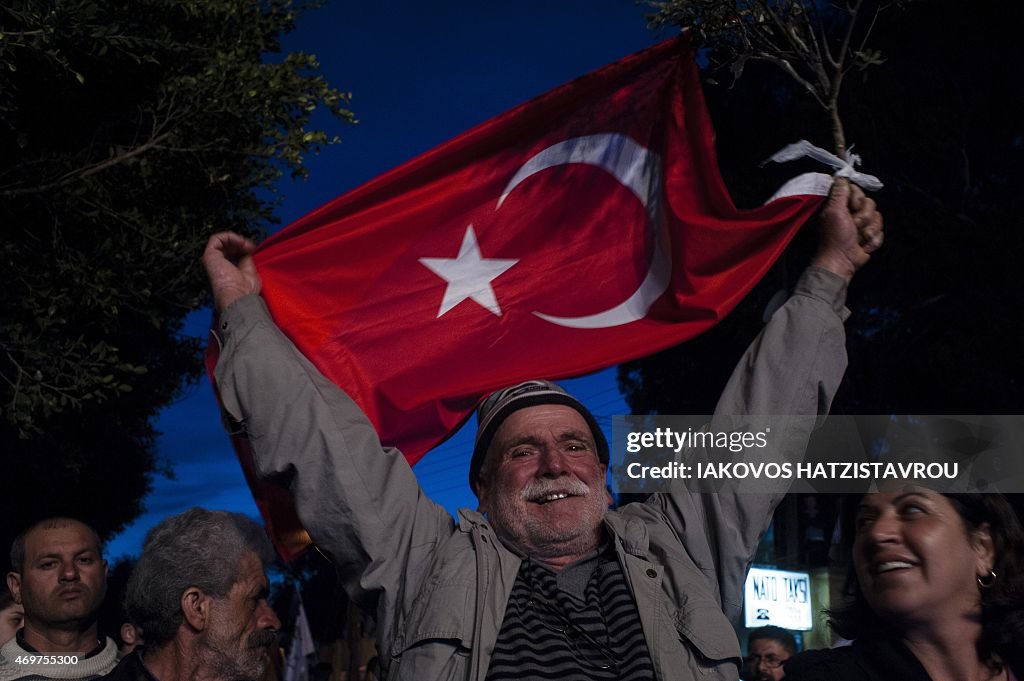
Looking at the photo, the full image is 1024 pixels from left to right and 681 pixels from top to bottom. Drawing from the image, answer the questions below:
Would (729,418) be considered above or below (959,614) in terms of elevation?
above

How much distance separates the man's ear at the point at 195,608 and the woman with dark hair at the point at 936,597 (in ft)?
5.95

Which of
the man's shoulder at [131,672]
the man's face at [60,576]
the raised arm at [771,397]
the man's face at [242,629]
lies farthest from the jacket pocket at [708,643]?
the man's face at [60,576]

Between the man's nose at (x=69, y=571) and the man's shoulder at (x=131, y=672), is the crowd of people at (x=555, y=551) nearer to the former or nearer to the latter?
the man's shoulder at (x=131, y=672)

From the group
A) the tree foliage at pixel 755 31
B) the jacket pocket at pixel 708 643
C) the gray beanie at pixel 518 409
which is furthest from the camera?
the tree foliage at pixel 755 31

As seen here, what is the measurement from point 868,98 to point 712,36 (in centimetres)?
1019

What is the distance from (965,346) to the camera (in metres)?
14.0

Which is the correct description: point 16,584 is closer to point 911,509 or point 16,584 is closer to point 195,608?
point 195,608

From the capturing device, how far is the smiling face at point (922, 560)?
2.97 m

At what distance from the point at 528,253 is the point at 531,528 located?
5.73 feet

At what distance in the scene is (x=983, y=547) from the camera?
305cm

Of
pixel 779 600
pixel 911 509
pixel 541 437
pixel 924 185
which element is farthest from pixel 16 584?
pixel 779 600

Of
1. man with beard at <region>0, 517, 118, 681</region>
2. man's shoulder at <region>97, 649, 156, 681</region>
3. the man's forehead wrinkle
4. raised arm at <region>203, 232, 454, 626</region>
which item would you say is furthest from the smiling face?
man with beard at <region>0, 517, 118, 681</region>

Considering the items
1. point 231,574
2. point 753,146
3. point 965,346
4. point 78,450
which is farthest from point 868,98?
point 231,574

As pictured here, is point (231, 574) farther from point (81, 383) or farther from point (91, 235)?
point (91, 235)
